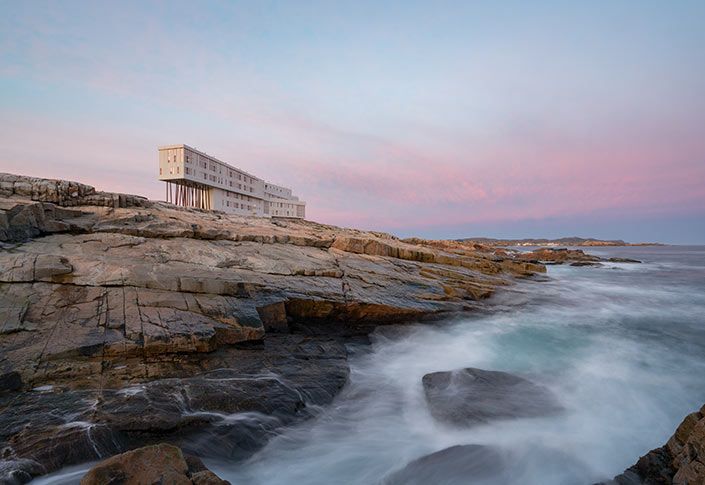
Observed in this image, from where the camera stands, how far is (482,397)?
8.08 metres

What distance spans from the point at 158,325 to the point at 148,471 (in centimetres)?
486

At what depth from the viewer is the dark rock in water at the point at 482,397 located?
24.6 feet

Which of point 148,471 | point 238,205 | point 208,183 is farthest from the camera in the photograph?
point 238,205

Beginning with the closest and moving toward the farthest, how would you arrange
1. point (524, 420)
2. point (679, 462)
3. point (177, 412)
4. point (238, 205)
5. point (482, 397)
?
point (679, 462)
point (177, 412)
point (524, 420)
point (482, 397)
point (238, 205)

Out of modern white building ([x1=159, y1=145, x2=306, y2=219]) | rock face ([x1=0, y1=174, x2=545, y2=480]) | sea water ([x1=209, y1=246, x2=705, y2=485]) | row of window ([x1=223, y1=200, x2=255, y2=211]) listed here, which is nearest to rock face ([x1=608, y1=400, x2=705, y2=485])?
sea water ([x1=209, y1=246, x2=705, y2=485])

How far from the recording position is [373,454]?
6781mm

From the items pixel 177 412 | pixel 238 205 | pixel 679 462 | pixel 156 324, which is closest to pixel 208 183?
pixel 238 205

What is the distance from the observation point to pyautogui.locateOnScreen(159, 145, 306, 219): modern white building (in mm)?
29875

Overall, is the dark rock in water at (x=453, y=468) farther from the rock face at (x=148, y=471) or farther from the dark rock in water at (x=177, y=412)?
the rock face at (x=148, y=471)

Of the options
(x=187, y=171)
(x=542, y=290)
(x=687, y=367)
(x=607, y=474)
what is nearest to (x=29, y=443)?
(x=607, y=474)

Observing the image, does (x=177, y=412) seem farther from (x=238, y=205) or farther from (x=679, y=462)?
(x=238, y=205)

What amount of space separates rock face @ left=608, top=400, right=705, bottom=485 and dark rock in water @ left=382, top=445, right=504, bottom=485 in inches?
70.6

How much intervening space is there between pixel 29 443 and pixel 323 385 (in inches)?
209

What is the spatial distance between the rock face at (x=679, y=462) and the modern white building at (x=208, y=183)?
106 ft
